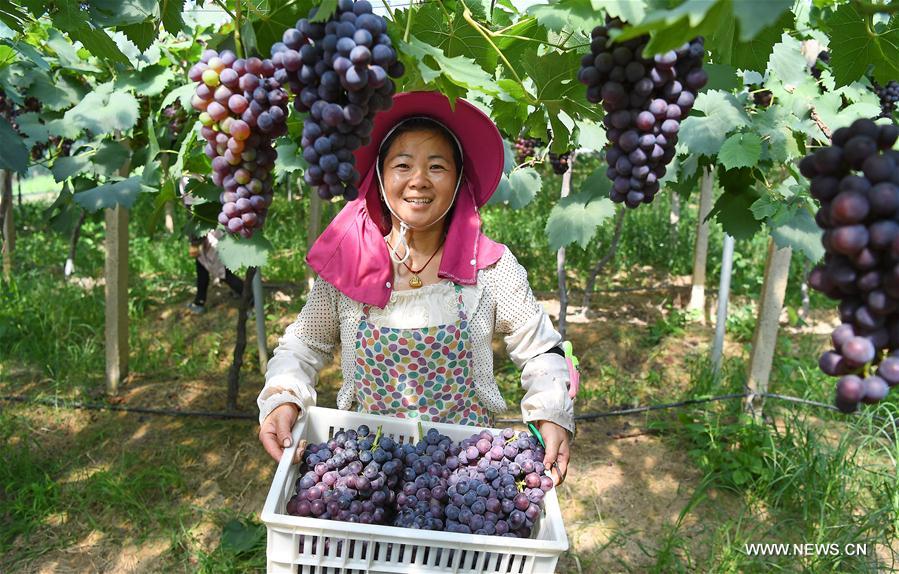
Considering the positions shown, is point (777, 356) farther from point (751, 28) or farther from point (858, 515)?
point (751, 28)

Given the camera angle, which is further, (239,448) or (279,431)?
(239,448)

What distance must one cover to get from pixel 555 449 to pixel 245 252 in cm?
130

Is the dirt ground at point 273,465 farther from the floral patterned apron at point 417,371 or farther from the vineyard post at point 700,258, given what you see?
the floral patterned apron at point 417,371

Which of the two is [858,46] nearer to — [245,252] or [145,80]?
[245,252]

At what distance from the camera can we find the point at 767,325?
3158mm

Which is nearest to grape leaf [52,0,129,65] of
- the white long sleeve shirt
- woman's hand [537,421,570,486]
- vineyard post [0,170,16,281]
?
the white long sleeve shirt

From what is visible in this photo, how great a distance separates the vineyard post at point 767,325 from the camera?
3055 mm

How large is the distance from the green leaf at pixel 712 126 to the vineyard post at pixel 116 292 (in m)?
2.68

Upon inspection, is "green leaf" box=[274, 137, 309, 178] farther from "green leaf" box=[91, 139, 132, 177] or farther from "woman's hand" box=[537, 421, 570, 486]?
"woman's hand" box=[537, 421, 570, 486]

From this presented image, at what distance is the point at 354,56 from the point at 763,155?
1.74 metres

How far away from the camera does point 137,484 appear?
293cm

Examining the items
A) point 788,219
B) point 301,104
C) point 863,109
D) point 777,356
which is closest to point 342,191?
point 301,104

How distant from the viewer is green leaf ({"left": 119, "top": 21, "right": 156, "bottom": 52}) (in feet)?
3.99

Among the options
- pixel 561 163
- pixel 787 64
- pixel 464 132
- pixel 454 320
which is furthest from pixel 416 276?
pixel 561 163
